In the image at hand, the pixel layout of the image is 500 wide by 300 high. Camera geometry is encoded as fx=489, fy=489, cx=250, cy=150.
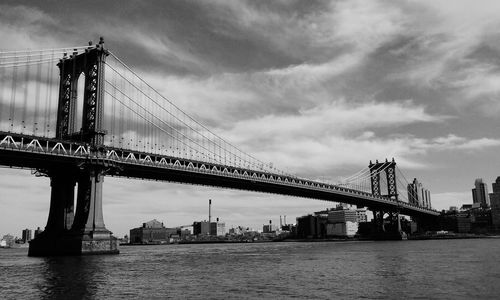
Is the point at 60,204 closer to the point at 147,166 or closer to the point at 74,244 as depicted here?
the point at 74,244

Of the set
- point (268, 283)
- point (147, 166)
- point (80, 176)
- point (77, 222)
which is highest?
point (147, 166)

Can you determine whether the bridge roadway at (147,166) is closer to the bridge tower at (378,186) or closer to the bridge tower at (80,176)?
the bridge tower at (80,176)

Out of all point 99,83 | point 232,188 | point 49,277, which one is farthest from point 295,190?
point 49,277

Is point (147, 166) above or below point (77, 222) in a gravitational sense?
above

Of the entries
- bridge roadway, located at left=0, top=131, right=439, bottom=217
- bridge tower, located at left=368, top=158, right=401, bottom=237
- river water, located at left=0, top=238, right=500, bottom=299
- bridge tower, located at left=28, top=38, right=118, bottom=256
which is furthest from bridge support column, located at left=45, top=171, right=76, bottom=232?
bridge tower, located at left=368, top=158, right=401, bottom=237

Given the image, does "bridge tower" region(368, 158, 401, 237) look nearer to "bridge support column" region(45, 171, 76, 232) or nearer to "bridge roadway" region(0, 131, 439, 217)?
"bridge roadway" region(0, 131, 439, 217)

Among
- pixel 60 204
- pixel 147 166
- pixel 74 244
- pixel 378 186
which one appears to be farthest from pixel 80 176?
pixel 378 186

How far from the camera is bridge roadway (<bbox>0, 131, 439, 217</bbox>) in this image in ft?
210

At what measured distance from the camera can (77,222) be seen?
67.2m

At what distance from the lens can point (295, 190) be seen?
118 meters

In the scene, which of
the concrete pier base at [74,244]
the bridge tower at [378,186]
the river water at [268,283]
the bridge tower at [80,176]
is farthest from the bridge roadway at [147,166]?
the bridge tower at [378,186]

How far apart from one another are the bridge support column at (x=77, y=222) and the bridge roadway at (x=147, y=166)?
7.49 ft

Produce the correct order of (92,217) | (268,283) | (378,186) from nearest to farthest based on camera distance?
(268,283)
(92,217)
(378,186)

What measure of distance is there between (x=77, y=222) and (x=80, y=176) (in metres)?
6.71
